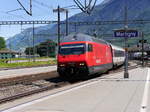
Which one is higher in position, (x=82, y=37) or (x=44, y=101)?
(x=82, y=37)

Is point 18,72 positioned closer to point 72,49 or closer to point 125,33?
point 72,49

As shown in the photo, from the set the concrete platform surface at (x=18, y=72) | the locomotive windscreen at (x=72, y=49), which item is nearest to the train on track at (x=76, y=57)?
the locomotive windscreen at (x=72, y=49)

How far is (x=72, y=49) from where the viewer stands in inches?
1000

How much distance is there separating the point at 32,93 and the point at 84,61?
7.74m

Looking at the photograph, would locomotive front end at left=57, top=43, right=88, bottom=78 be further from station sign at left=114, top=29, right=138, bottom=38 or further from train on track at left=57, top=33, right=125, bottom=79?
station sign at left=114, top=29, right=138, bottom=38

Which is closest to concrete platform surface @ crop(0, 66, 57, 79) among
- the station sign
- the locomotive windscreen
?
the locomotive windscreen

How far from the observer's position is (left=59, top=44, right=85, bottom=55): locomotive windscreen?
25.0 m

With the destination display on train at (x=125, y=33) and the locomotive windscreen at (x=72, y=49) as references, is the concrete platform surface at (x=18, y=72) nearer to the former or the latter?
the locomotive windscreen at (x=72, y=49)

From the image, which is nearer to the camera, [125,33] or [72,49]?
[72,49]

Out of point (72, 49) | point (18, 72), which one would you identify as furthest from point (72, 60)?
point (18, 72)

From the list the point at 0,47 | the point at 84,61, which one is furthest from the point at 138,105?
the point at 0,47

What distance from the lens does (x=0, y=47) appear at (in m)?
170

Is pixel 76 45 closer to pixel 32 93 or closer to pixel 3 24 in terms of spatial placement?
pixel 32 93

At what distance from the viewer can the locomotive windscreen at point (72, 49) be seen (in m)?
25.0
